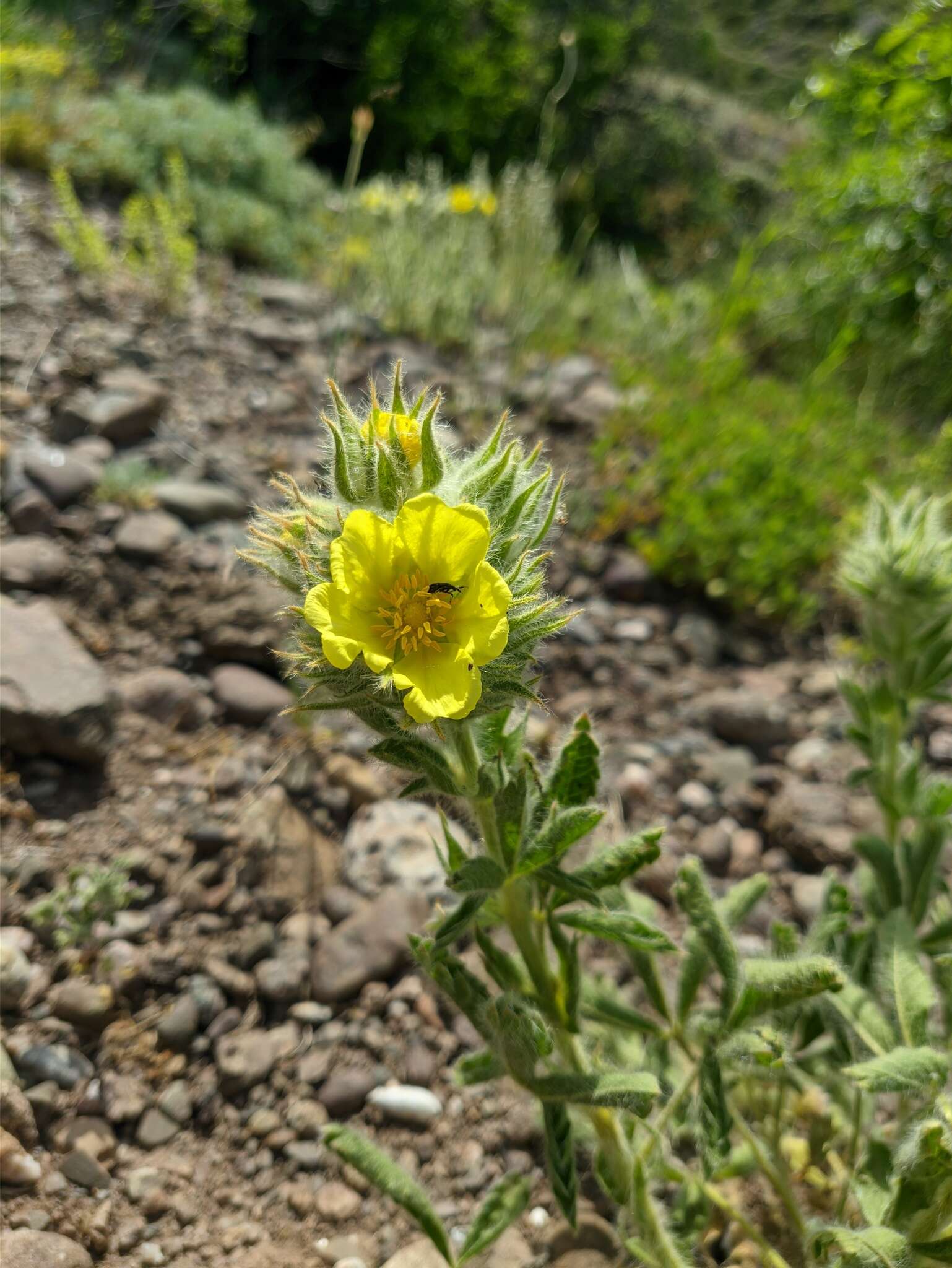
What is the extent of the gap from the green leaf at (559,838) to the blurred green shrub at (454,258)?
3.90 metres

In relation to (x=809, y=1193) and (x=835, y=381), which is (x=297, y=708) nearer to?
(x=809, y=1193)

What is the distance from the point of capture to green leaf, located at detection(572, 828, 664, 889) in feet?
5.23

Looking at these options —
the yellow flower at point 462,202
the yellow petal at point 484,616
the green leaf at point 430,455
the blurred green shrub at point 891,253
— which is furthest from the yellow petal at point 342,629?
the blurred green shrub at point 891,253

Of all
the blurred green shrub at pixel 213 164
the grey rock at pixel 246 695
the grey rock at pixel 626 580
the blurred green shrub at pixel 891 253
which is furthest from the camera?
the blurred green shrub at pixel 891 253

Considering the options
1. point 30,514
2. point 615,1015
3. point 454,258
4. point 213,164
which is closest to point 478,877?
point 615,1015

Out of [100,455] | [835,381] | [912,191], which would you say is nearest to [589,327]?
[835,381]

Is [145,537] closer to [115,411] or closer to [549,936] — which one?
[115,411]

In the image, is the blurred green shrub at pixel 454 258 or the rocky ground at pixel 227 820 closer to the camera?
the rocky ground at pixel 227 820

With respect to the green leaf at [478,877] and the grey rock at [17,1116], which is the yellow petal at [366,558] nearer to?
the green leaf at [478,877]

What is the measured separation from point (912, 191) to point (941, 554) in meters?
6.68

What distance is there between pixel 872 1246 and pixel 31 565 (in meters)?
2.92

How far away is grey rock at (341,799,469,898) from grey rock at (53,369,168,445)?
6.78 ft

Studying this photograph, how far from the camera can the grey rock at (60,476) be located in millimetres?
3297

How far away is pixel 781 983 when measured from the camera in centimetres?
166
